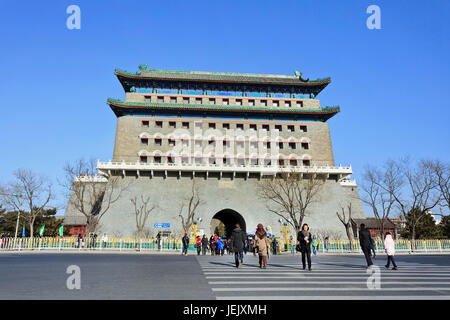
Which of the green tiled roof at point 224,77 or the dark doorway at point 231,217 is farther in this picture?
the green tiled roof at point 224,77

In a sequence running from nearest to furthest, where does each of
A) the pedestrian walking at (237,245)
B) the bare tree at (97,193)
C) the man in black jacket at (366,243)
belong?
the man in black jacket at (366,243)
the pedestrian walking at (237,245)
the bare tree at (97,193)

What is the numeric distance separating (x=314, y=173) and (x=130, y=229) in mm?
22170

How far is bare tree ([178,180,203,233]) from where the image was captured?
3447 cm

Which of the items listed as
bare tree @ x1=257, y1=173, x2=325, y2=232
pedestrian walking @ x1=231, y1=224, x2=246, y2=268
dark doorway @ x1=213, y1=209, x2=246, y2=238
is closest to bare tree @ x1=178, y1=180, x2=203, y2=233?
dark doorway @ x1=213, y1=209, x2=246, y2=238

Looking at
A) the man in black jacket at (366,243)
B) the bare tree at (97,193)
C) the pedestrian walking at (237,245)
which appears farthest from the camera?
the bare tree at (97,193)

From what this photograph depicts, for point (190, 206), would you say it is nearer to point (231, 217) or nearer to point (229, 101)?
point (231, 217)

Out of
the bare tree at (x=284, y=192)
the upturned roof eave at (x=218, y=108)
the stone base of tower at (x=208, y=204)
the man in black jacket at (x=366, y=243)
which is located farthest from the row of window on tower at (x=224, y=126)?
the man in black jacket at (x=366, y=243)

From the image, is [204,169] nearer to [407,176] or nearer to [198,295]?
[407,176]

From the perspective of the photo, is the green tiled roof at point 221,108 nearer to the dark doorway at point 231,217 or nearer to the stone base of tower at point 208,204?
the stone base of tower at point 208,204

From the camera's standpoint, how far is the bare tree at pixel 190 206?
34469mm

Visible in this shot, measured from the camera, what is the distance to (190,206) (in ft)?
112

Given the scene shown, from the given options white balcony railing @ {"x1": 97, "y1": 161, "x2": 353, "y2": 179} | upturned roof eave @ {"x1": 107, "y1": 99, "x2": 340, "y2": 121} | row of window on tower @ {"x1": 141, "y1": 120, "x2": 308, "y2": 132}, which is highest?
upturned roof eave @ {"x1": 107, "y1": 99, "x2": 340, "y2": 121}

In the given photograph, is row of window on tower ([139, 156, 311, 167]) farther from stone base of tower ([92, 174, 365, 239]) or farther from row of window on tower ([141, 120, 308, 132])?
row of window on tower ([141, 120, 308, 132])
